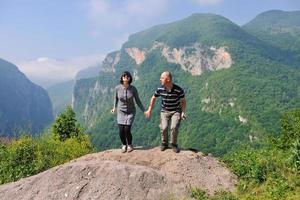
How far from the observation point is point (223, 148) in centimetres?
15088

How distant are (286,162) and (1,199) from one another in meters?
7.52

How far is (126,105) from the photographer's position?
45.3ft

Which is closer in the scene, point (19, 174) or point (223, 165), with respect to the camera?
Answer: point (223, 165)

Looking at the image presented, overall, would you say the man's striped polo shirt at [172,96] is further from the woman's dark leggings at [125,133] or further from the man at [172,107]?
the woman's dark leggings at [125,133]

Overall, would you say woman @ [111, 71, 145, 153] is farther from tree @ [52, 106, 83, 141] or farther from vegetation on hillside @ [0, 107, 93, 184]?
tree @ [52, 106, 83, 141]

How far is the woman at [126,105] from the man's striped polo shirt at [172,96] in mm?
702

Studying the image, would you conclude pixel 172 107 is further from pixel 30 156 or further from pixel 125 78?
pixel 30 156

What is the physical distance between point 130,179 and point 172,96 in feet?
8.94

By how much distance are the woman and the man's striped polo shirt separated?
702mm

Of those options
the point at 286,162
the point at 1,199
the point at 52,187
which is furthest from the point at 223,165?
the point at 1,199

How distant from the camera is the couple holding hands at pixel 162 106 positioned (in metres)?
13.4

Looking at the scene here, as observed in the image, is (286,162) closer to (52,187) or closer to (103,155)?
(103,155)

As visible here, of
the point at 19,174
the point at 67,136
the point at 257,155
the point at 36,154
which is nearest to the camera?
the point at 257,155

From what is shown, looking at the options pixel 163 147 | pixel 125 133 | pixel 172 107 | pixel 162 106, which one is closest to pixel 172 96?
pixel 172 107
